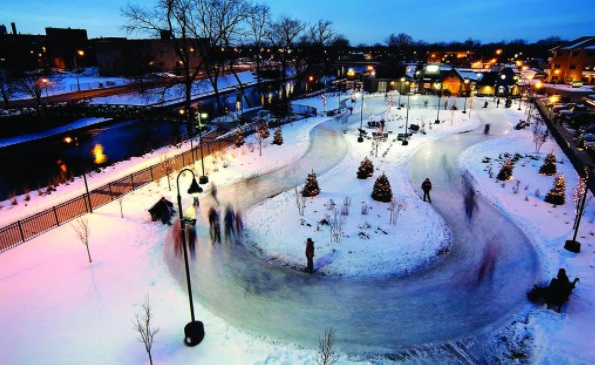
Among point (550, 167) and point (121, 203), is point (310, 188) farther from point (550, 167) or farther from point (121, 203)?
point (550, 167)

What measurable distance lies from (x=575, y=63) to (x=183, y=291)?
297 ft

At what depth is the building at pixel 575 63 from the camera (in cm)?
7281

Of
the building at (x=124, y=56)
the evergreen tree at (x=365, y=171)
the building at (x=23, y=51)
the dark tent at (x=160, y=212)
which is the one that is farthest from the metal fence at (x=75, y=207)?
the building at (x=23, y=51)

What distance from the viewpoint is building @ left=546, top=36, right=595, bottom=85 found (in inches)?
2867

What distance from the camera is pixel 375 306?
1156 cm

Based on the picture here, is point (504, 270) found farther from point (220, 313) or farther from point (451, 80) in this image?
point (451, 80)

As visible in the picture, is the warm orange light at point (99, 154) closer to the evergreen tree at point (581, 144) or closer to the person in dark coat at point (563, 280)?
the person in dark coat at point (563, 280)

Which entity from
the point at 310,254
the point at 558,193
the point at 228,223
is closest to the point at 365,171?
the point at 228,223

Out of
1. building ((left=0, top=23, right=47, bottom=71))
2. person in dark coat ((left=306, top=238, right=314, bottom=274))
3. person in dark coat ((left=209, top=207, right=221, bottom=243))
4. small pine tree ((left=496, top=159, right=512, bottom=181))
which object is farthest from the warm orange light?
building ((left=0, top=23, right=47, bottom=71))

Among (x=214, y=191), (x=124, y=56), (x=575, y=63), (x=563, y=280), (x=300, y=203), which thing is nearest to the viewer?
(x=563, y=280)

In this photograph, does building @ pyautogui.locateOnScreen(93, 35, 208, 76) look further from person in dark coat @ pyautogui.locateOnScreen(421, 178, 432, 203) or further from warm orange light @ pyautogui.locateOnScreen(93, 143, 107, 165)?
person in dark coat @ pyautogui.locateOnScreen(421, 178, 432, 203)

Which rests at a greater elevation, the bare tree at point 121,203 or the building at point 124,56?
the building at point 124,56

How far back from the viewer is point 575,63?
2948 inches

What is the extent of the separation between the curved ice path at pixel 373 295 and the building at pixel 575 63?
7766 centimetres
